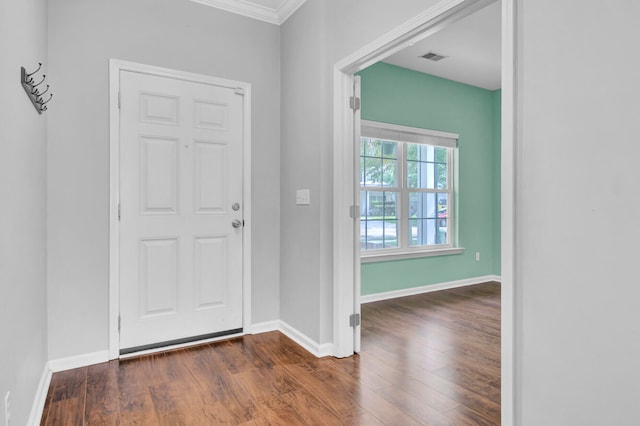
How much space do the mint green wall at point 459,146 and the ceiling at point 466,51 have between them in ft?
0.55

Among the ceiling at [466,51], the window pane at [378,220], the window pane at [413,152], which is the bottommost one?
the window pane at [378,220]

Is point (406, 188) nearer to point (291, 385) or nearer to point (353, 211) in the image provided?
point (353, 211)

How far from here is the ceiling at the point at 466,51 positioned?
10.7ft

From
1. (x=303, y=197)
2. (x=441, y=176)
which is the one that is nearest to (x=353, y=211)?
(x=303, y=197)

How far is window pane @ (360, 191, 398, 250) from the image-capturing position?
13.7 ft

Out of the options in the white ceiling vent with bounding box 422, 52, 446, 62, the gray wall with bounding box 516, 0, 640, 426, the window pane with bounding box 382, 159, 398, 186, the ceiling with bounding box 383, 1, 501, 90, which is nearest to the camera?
the gray wall with bounding box 516, 0, 640, 426

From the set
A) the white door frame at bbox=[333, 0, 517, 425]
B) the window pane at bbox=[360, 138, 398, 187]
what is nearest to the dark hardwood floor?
the white door frame at bbox=[333, 0, 517, 425]

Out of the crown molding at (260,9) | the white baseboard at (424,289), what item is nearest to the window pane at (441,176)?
the white baseboard at (424,289)

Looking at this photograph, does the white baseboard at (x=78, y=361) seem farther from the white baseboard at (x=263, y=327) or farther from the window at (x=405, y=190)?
the window at (x=405, y=190)

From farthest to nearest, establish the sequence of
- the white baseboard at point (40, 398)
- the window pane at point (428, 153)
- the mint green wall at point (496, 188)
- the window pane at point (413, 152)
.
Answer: the mint green wall at point (496, 188), the window pane at point (428, 153), the window pane at point (413, 152), the white baseboard at point (40, 398)

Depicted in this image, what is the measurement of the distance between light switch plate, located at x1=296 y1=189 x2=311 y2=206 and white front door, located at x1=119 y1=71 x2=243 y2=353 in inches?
19.0

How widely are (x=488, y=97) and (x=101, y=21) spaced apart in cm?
460

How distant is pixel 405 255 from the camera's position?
4.36 metres

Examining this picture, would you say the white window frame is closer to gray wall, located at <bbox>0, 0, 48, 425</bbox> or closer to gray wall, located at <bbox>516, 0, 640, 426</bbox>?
gray wall, located at <bbox>516, 0, 640, 426</bbox>
